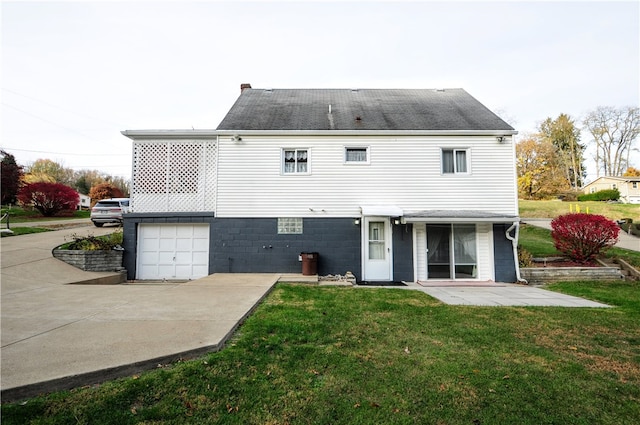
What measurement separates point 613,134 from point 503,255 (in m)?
48.2

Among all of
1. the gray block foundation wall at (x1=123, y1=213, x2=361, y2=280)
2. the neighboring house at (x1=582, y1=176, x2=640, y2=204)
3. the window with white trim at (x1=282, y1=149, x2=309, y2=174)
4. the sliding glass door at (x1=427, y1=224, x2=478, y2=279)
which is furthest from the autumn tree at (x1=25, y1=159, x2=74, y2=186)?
the neighboring house at (x1=582, y1=176, x2=640, y2=204)

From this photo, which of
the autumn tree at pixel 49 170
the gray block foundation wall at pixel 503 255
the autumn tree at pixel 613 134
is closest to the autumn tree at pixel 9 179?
the autumn tree at pixel 49 170

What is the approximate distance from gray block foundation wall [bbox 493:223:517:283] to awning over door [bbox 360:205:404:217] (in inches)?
142

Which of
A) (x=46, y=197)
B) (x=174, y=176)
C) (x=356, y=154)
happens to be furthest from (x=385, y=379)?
(x=46, y=197)

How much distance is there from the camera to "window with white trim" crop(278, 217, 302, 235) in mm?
10289

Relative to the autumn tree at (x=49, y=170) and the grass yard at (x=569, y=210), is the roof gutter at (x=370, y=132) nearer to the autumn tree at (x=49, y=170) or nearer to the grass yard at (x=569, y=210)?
the grass yard at (x=569, y=210)

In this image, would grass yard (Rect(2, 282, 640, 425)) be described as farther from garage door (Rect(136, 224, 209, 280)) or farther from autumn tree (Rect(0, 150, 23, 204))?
autumn tree (Rect(0, 150, 23, 204))

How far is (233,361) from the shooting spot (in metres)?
3.29

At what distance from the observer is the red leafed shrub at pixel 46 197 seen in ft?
69.1

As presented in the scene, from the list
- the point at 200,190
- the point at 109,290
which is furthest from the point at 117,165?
the point at 109,290

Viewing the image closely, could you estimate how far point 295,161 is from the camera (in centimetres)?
1061

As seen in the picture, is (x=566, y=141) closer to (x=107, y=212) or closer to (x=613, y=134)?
(x=613, y=134)

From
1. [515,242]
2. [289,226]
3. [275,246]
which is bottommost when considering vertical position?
[275,246]

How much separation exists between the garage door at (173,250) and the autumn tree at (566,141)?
4887 cm
